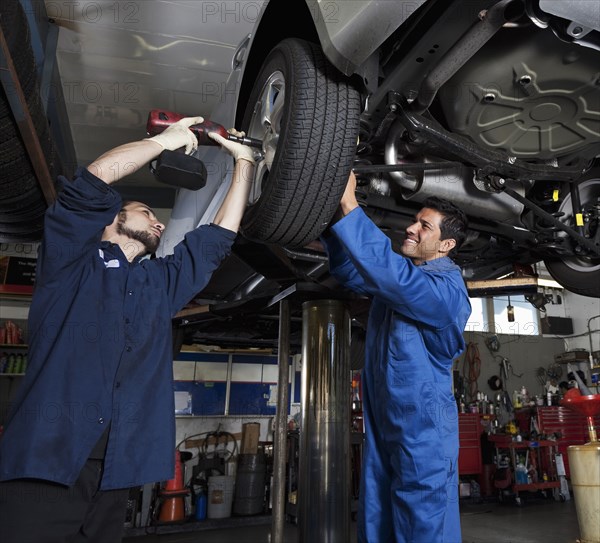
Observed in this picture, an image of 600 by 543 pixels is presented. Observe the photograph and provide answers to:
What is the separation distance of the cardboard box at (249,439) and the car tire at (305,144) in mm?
4741

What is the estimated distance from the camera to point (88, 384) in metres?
0.92

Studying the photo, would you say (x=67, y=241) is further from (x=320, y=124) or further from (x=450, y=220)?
(x=450, y=220)

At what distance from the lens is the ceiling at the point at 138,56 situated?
2.47 metres

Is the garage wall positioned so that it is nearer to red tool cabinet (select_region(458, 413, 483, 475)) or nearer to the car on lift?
red tool cabinet (select_region(458, 413, 483, 475))

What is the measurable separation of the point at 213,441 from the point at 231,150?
513 cm

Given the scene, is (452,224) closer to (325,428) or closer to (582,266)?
(582,266)

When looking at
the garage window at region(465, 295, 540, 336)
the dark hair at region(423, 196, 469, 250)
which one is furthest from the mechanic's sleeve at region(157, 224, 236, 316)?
the garage window at region(465, 295, 540, 336)

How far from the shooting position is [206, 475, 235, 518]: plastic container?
4783 millimetres

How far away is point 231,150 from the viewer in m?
1.37

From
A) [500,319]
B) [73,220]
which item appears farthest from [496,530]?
[500,319]

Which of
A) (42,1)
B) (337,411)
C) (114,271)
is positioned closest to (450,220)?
(114,271)

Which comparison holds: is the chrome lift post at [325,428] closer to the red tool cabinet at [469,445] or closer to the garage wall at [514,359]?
the red tool cabinet at [469,445]

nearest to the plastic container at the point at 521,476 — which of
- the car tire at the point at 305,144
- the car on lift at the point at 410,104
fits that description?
the car on lift at the point at 410,104

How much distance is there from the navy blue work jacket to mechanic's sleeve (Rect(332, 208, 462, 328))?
488 mm
